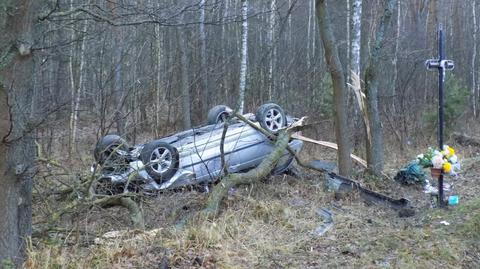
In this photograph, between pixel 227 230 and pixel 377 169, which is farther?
pixel 377 169

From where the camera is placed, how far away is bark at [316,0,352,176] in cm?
958

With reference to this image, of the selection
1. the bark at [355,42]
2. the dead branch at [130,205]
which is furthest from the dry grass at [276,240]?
the bark at [355,42]

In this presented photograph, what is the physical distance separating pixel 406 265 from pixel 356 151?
7.62 meters

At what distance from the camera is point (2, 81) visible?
188 inches

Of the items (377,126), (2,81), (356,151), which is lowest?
(356,151)

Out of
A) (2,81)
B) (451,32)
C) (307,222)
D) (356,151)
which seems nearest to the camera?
(2,81)

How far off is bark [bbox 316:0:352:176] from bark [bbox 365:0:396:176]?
0.44 m

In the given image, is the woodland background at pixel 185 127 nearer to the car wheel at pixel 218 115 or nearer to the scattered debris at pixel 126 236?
the scattered debris at pixel 126 236

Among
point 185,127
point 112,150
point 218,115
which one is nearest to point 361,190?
point 218,115

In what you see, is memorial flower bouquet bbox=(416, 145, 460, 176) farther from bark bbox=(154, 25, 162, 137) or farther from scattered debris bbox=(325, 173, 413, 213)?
bark bbox=(154, 25, 162, 137)

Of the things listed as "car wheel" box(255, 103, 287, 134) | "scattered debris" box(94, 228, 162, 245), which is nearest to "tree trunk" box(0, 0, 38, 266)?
"scattered debris" box(94, 228, 162, 245)

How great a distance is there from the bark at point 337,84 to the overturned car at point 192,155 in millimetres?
858

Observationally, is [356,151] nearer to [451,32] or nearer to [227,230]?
[227,230]

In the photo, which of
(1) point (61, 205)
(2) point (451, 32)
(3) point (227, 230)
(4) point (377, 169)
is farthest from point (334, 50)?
(2) point (451, 32)
